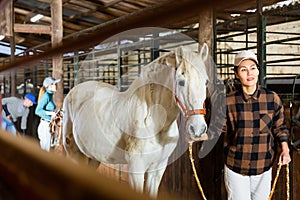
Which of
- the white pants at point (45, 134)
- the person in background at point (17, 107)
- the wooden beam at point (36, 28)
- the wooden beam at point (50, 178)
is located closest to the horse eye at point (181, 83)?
the wooden beam at point (50, 178)

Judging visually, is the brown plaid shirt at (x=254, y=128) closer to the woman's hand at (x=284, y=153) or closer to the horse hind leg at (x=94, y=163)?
the woman's hand at (x=284, y=153)

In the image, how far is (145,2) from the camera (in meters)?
4.14

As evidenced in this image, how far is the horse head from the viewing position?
1308mm

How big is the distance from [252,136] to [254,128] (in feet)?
0.10

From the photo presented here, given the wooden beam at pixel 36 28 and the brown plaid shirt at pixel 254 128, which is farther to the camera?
the wooden beam at pixel 36 28

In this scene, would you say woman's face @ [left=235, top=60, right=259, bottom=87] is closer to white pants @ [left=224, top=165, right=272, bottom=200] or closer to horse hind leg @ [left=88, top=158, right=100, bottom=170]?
white pants @ [left=224, top=165, right=272, bottom=200]

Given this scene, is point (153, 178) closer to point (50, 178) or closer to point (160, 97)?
point (160, 97)

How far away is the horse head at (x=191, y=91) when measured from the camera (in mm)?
1308

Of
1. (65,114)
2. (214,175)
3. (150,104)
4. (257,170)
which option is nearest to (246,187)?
(257,170)

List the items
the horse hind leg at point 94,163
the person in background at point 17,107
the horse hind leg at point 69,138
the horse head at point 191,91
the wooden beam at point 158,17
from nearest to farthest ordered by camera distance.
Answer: the wooden beam at point 158,17, the horse head at point 191,91, the horse hind leg at point 94,163, the horse hind leg at point 69,138, the person in background at point 17,107

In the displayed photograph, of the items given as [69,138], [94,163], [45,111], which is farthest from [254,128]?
[45,111]

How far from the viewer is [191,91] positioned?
51.7 inches

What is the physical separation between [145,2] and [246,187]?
3083 mm

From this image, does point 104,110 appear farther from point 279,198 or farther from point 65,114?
point 279,198
